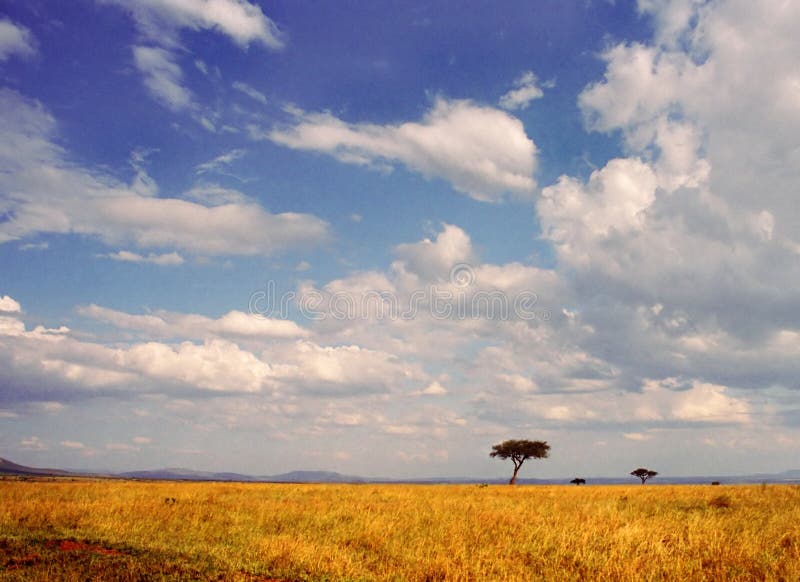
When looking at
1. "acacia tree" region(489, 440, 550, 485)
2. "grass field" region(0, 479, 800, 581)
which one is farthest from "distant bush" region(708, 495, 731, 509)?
"acacia tree" region(489, 440, 550, 485)

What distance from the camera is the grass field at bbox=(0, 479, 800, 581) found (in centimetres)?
1052

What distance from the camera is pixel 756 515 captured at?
695 inches

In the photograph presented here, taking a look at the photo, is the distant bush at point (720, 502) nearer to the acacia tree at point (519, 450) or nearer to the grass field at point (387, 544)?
the grass field at point (387, 544)

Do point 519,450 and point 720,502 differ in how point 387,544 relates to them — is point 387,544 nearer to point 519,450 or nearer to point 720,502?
point 720,502

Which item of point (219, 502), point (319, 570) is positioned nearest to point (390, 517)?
point (319, 570)

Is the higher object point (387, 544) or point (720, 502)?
point (387, 544)

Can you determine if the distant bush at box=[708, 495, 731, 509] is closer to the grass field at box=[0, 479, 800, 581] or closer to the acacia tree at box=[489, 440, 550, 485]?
the grass field at box=[0, 479, 800, 581]

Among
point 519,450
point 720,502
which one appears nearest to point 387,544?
point 720,502

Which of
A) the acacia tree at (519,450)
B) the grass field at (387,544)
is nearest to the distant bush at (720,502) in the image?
the grass field at (387,544)

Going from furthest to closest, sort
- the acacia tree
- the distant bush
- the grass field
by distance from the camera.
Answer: the acacia tree
the distant bush
the grass field

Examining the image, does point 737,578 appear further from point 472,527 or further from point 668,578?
point 472,527

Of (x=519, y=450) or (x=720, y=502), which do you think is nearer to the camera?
(x=720, y=502)

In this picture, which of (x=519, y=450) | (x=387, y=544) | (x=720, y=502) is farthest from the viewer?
(x=519, y=450)

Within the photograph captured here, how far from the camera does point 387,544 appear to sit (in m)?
13.4
